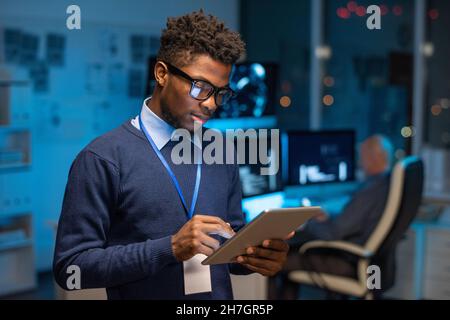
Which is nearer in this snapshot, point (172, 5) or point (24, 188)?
point (24, 188)

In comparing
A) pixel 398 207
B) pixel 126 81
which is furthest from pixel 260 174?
pixel 126 81

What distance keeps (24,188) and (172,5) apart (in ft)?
6.06

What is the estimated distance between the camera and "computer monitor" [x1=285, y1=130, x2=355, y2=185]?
163 inches

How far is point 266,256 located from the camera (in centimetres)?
156

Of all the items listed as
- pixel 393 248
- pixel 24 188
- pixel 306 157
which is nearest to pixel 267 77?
pixel 306 157

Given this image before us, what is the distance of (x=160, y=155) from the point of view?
1.59m

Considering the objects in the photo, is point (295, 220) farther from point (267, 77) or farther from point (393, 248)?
point (267, 77)

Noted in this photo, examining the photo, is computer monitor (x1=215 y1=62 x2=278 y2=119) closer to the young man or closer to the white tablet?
the young man

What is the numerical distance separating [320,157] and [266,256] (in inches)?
108

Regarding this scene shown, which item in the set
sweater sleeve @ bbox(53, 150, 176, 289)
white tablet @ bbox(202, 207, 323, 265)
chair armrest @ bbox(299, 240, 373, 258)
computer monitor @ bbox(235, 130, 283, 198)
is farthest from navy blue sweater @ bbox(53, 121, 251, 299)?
chair armrest @ bbox(299, 240, 373, 258)

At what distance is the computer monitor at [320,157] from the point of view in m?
4.13

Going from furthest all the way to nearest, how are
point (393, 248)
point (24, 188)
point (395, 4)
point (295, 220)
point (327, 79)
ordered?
point (327, 79) < point (395, 4) < point (24, 188) < point (393, 248) < point (295, 220)

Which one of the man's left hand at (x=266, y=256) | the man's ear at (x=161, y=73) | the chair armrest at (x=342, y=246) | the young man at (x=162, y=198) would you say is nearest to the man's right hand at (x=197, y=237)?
the young man at (x=162, y=198)

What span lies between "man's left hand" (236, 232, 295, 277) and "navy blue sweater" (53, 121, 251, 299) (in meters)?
0.13
